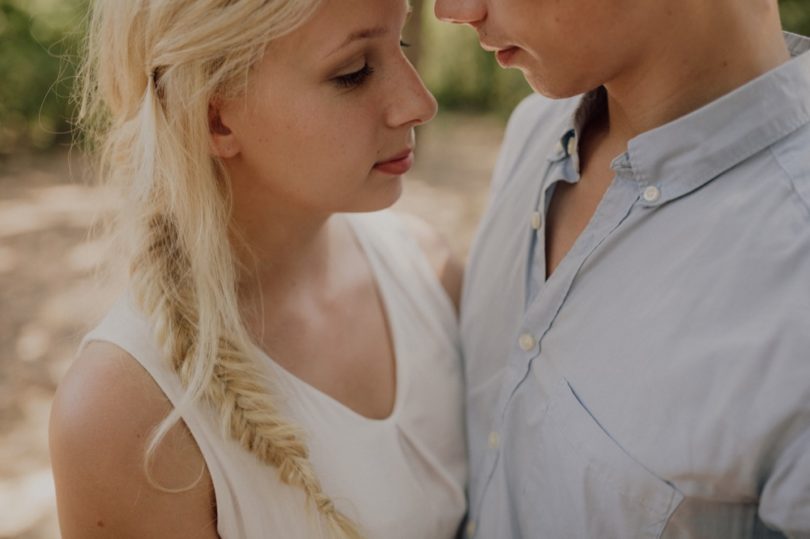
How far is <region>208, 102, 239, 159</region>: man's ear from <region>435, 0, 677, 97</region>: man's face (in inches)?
22.4

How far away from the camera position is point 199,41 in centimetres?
187

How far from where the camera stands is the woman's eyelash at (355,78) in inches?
78.2

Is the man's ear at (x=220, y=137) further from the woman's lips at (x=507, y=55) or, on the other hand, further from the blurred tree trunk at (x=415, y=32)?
the blurred tree trunk at (x=415, y=32)

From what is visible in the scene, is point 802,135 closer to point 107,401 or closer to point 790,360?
point 790,360

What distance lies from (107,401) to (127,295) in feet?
0.98

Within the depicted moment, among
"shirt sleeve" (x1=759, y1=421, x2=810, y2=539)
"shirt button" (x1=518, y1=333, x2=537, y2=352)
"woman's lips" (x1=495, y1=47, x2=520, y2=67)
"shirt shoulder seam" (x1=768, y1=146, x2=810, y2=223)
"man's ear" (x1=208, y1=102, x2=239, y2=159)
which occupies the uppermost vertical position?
"man's ear" (x1=208, y1=102, x2=239, y2=159)

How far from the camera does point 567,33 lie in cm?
183

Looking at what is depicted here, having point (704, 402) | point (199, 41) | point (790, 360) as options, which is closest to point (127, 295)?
point (199, 41)

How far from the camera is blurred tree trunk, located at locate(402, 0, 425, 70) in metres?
6.24

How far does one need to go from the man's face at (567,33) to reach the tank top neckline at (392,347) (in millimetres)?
772

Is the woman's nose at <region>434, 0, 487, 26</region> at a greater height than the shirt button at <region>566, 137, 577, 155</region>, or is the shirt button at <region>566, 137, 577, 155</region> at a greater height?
the woman's nose at <region>434, 0, 487, 26</region>

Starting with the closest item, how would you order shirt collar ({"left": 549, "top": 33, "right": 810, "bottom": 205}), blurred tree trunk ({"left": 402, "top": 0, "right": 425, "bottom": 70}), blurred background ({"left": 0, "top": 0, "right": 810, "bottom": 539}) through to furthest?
1. shirt collar ({"left": 549, "top": 33, "right": 810, "bottom": 205})
2. blurred background ({"left": 0, "top": 0, "right": 810, "bottom": 539})
3. blurred tree trunk ({"left": 402, "top": 0, "right": 425, "bottom": 70})

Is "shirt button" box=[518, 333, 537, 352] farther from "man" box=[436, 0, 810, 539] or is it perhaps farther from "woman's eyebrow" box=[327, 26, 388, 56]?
"woman's eyebrow" box=[327, 26, 388, 56]

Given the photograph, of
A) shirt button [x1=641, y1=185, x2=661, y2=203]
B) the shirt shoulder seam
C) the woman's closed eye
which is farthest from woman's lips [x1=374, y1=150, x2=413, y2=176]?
the shirt shoulder seam
